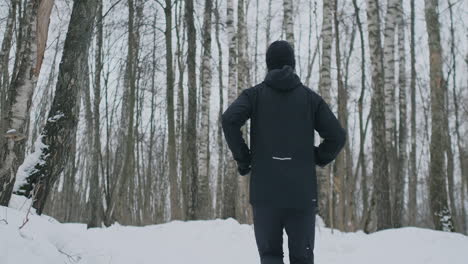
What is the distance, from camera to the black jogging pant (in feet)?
9.73

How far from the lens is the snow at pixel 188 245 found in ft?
11.0

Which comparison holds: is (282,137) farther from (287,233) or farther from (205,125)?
(205,125)

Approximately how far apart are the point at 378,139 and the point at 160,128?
879 inches

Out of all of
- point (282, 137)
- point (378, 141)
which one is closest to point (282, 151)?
point (282, 137)

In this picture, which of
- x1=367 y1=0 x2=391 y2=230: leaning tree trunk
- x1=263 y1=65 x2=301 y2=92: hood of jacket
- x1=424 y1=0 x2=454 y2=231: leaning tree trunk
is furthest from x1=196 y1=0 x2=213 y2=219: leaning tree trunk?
x1=263 y1=65 x2=301 y2=92: hood of jacket

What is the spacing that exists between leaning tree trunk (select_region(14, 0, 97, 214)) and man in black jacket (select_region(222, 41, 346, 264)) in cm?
310

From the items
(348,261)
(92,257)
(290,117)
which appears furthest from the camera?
(348,261)

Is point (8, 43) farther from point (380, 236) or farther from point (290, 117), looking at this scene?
point (290, 117)

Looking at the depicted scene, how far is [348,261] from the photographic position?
6477mm

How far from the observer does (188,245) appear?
7.87 metres

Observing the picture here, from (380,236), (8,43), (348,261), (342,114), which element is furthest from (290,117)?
(8,43)

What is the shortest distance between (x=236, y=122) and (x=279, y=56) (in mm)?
603

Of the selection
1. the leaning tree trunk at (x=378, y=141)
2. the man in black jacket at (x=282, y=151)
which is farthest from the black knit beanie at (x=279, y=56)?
the leaning tree trunk at (x=378, y=141)

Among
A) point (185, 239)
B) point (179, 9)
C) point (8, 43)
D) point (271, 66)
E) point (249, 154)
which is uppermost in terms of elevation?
point (179, 9)
